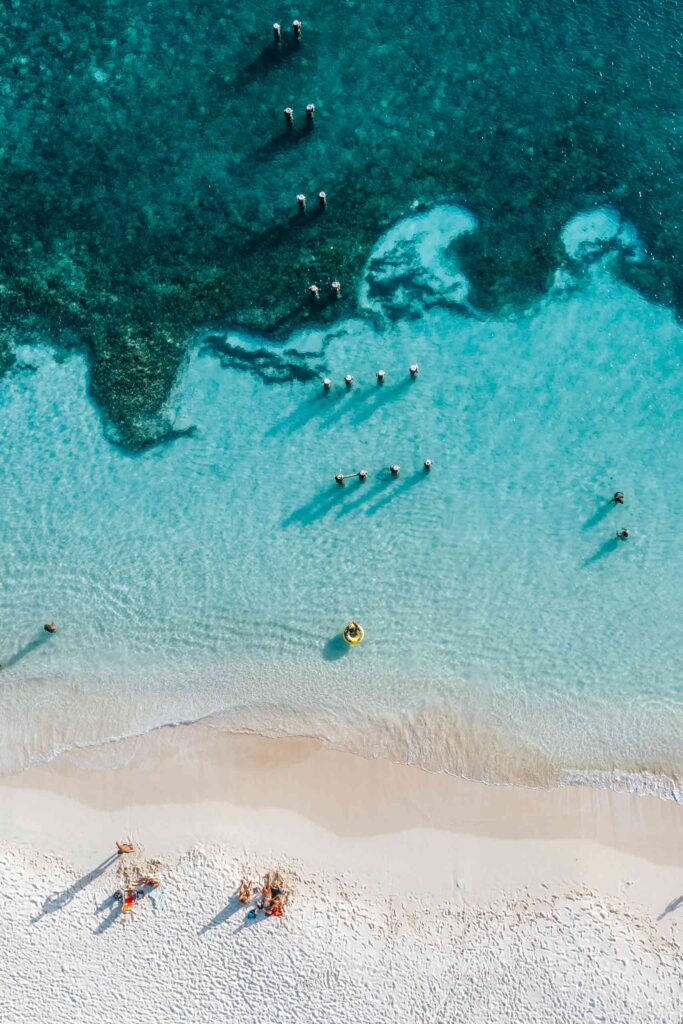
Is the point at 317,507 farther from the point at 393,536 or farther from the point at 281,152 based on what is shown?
the point at 281,152

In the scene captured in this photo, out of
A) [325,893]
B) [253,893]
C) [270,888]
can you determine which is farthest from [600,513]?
[253,893]

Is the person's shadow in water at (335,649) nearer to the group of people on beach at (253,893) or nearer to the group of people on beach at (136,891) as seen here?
the group of people on beach at (253,893)

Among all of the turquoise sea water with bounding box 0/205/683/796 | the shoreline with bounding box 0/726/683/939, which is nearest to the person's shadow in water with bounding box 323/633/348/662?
the turquoise sea water with bounding box 0/205/683/796

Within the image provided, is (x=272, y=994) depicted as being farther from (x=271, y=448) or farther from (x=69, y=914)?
(x=271, y=448)

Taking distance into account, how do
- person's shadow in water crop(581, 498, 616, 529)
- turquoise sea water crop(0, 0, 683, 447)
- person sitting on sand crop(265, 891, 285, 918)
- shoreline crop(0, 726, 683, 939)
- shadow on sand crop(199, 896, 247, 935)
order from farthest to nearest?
turquoise sea water crop(0, 0, 683, 447), person's shadow in water crop(581, 498, 616, 529), shoreline crop(0, 726, 683, 939), shadow on sand crop(199, 896, 247, 935), person sitting on sand crop(265, 891, 285, 918)

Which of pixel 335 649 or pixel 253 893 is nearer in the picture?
pixel 253 893

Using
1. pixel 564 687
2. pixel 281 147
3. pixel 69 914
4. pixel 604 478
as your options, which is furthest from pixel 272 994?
pixel 281 147

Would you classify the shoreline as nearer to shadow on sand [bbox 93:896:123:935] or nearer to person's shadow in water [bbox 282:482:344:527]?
shadow on sand [bbox 93:896:123:935]
